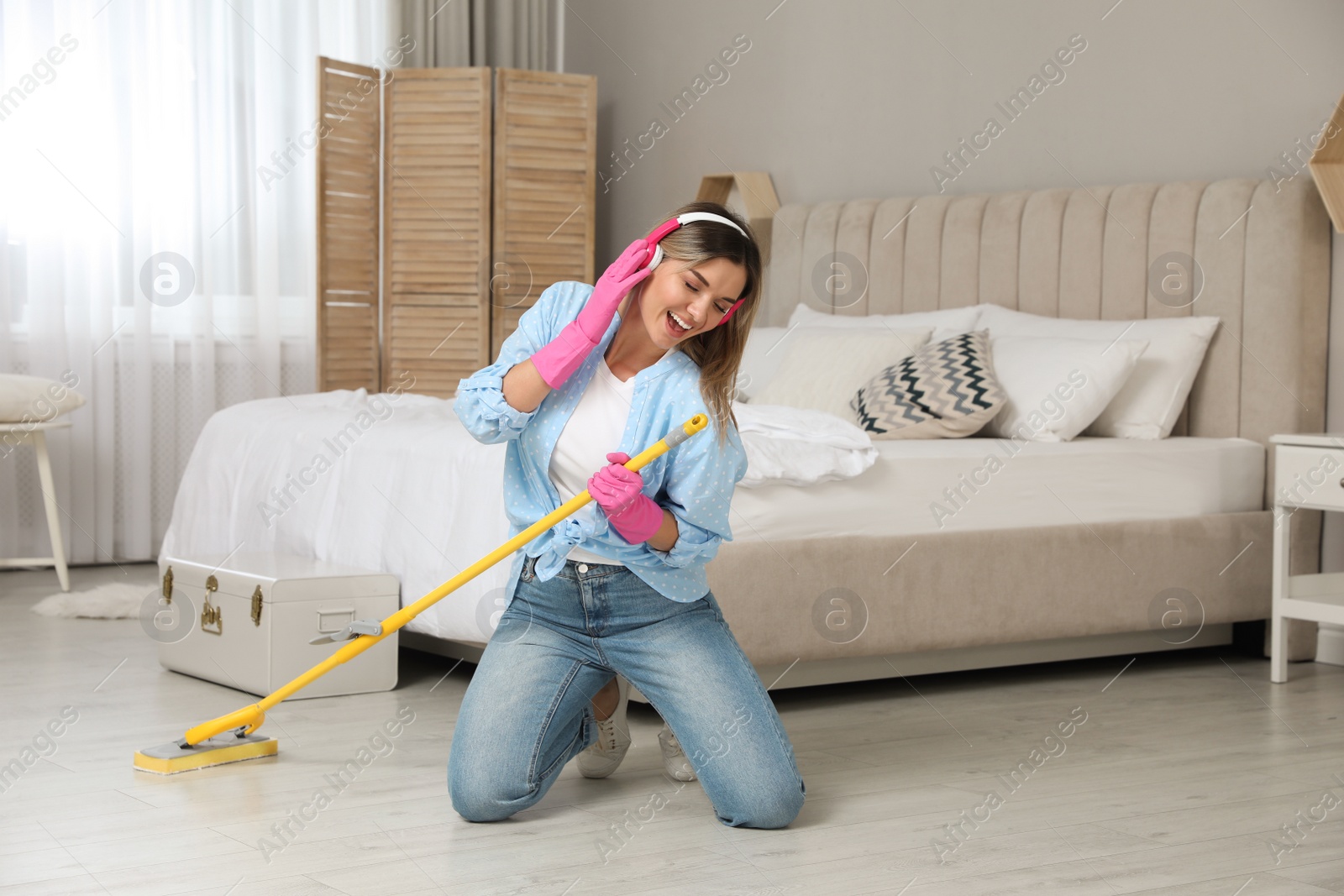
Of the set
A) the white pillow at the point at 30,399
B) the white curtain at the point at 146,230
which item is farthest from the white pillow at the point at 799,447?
the white curtain at the point at 146,230

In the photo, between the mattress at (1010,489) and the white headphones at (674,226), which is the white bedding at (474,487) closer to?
the mattress at (1010,489)

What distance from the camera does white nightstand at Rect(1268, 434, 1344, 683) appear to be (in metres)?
3.00

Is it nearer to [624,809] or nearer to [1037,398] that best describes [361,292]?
[1037,398]

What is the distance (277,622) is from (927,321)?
78.0 inches

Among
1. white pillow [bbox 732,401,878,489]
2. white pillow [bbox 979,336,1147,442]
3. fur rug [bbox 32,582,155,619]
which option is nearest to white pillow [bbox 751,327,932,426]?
white pillow [bbox 979,336,1147,442]

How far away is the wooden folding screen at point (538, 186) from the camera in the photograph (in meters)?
4.96

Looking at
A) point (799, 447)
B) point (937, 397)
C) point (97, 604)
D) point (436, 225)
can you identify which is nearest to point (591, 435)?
point (799, 447)

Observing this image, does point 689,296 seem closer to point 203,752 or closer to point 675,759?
point 675,759

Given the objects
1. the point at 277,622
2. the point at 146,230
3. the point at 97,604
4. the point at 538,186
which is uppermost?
the point at 538,186

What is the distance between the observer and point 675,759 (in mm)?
2230

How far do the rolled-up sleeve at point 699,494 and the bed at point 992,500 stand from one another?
595 mm

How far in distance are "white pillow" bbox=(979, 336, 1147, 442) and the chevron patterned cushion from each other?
0.21ft

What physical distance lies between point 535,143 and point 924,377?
2252 millimetres

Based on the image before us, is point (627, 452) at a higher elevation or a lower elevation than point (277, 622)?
higher
